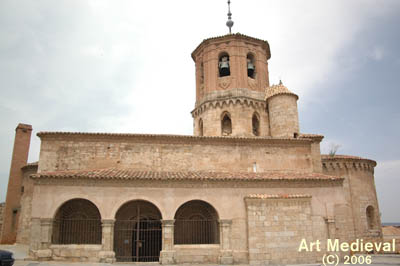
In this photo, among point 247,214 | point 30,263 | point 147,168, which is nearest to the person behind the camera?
point 30,263

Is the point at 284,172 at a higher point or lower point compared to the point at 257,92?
lower

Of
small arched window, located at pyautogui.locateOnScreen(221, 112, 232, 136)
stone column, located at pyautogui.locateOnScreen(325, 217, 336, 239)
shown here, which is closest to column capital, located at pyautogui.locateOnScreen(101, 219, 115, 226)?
small arched window, located at pyautogui.locateOnScreen(221, 112, 232, 136)

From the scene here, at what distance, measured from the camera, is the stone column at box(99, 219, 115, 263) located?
12078mm

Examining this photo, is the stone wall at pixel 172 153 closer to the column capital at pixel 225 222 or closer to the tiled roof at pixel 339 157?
the column capital at pixel 225 222

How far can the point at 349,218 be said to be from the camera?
62.6ft

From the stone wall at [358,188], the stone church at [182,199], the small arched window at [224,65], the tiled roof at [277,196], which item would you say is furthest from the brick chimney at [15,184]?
the stone wall at [358,188]

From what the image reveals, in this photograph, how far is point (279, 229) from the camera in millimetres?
12938

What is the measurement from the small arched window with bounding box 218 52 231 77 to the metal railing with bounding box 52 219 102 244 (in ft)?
38.2

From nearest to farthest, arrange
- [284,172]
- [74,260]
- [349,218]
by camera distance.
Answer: [74,260] < [284,172] < [349,218]

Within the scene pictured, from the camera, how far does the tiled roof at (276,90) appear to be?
1862cm

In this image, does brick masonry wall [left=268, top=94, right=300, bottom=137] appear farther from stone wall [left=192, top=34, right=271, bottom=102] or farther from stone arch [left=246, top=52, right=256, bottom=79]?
stone arch [left=246, top=52, right=256, bottom=79]

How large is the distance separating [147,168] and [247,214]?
5.18 meters

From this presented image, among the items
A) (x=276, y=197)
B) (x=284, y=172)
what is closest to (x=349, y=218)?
(x=284, y=172)

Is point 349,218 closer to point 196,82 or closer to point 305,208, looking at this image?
point 305,208
